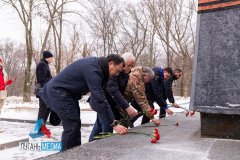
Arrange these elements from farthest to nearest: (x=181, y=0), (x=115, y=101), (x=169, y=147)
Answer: (x=181, y=0) → (x=115, y=101) → (x=169, y=147)

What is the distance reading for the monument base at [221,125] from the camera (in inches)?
162

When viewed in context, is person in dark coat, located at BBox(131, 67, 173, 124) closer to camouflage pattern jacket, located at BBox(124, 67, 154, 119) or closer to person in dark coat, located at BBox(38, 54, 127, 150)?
camouflage pattern jacket, located at BBox(124, 67, 154, 119)

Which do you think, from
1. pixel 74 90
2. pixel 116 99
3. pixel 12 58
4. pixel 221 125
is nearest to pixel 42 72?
pixel 116 99

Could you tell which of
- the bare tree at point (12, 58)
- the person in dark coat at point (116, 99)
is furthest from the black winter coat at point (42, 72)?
the bare tree at point (12, 58)

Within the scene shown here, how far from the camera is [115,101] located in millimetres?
4938

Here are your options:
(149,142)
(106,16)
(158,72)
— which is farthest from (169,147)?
(106,16)

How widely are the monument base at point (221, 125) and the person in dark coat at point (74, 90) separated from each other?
3.31ft

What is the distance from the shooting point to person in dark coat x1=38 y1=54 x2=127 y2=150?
4.05 m

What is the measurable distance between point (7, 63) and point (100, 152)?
65273 mm

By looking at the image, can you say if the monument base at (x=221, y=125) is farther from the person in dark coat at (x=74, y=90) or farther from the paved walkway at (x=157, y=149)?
the person in dark coat at (x=74, y=90)

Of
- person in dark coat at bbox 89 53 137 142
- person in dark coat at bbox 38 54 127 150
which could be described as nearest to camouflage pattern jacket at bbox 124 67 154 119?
person in dark coat at bbox 89 53 137 142

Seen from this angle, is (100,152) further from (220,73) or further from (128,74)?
(128,74)

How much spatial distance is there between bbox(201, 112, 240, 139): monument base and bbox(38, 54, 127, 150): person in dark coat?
1.01 m

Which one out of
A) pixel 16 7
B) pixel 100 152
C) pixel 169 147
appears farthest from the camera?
pixel 16 7
